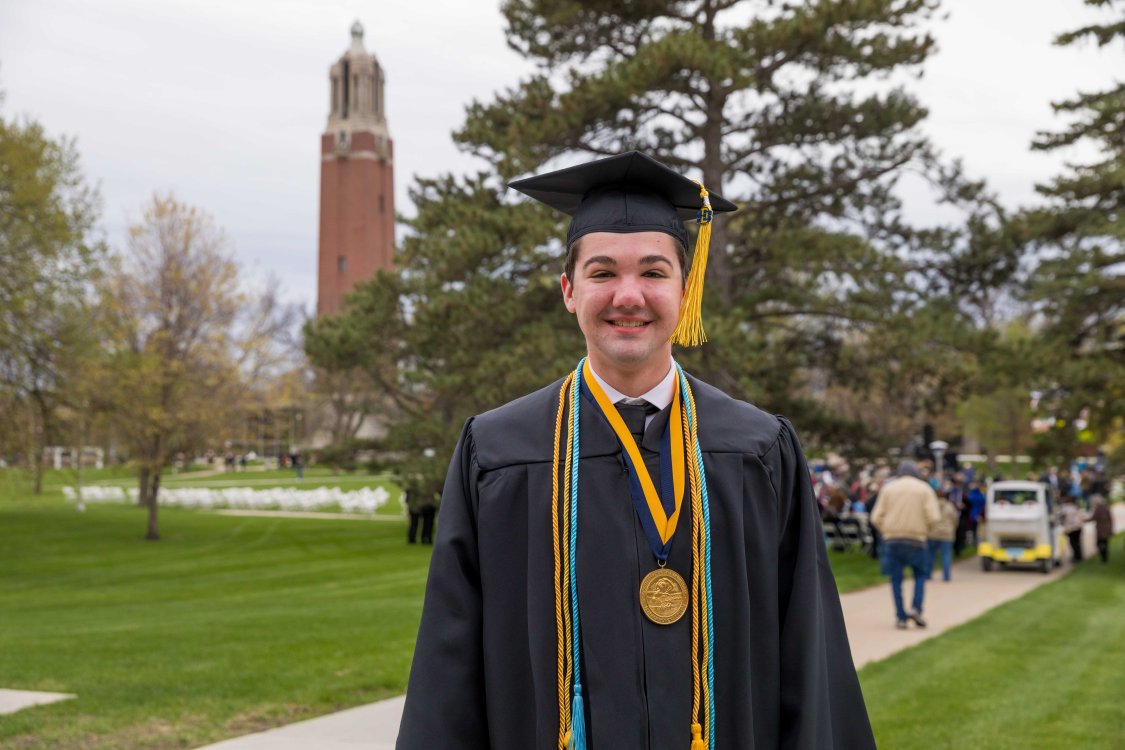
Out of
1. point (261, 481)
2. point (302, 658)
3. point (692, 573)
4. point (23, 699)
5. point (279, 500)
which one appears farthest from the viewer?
point (261, 481)

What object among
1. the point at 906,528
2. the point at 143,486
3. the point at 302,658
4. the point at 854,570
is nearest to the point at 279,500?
the point at 143,486

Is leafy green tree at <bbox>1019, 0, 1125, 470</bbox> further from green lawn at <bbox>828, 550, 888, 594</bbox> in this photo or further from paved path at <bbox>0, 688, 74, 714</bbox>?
paved path at <bbox>0, 688, 74, 714</bbox>

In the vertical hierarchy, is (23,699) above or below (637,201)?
below

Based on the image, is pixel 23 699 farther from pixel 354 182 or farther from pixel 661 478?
pixel 354 182

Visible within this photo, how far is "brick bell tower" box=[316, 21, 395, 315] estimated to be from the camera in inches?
3105

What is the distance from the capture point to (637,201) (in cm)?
297

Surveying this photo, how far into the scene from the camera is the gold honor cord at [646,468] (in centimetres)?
272

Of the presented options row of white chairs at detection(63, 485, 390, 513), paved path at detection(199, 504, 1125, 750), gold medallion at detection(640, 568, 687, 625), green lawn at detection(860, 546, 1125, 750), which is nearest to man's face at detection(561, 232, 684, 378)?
gold medallion at detection(640, 568, 687, 625)

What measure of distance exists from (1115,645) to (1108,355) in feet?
40.9

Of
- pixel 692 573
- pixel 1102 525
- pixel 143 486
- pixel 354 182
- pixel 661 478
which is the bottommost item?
pixel 1102 525

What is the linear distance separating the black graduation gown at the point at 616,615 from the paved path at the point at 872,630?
4.21m

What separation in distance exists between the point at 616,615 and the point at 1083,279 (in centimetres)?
2115

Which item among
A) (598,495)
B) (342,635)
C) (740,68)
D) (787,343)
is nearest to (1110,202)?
(787,343)

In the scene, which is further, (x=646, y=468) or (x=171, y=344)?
(x=171, y=344)
